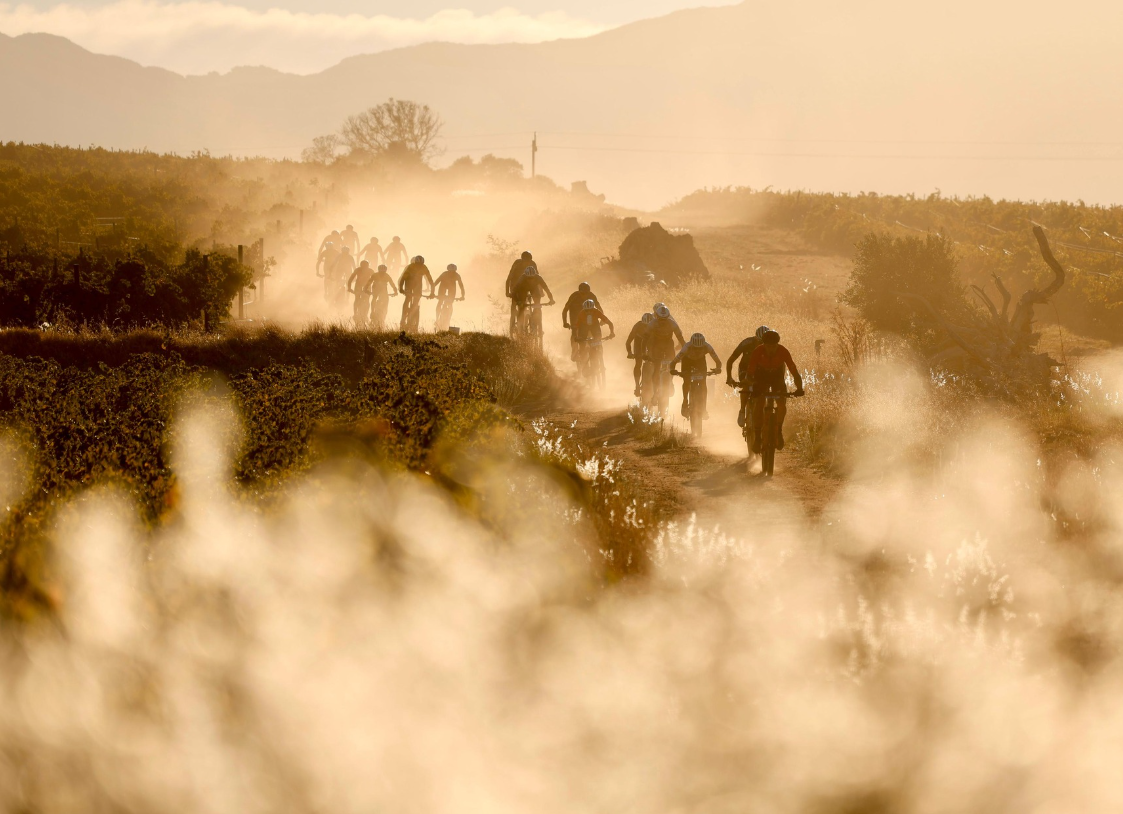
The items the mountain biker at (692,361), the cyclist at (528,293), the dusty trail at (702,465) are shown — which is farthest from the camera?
the cyclist at (528,293)

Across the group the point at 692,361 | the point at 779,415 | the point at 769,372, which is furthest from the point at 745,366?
the point at 692,361

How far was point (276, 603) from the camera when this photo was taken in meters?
7.39

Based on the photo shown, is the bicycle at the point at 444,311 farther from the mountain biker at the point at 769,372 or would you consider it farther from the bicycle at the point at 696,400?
the mountain biker at the point at 769,372

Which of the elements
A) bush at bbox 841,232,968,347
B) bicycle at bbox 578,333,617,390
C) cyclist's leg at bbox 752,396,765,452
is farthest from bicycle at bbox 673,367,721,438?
bush at bbox 841,232,968,347

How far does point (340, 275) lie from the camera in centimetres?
2958

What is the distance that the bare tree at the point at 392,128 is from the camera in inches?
3460

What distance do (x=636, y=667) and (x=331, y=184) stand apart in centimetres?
6401

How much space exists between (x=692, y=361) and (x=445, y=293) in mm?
10595

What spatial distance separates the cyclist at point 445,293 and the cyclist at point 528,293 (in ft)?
7.33

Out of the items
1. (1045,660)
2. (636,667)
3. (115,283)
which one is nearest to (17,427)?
(636,667)

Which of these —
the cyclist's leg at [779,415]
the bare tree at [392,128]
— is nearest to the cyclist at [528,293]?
the cyclist's leg at [779,415]

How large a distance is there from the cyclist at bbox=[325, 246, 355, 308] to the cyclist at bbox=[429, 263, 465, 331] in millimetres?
5169

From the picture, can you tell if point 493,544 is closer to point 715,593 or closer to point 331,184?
point 715,593

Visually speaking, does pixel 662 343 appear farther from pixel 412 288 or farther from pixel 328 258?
pixel 328 258
